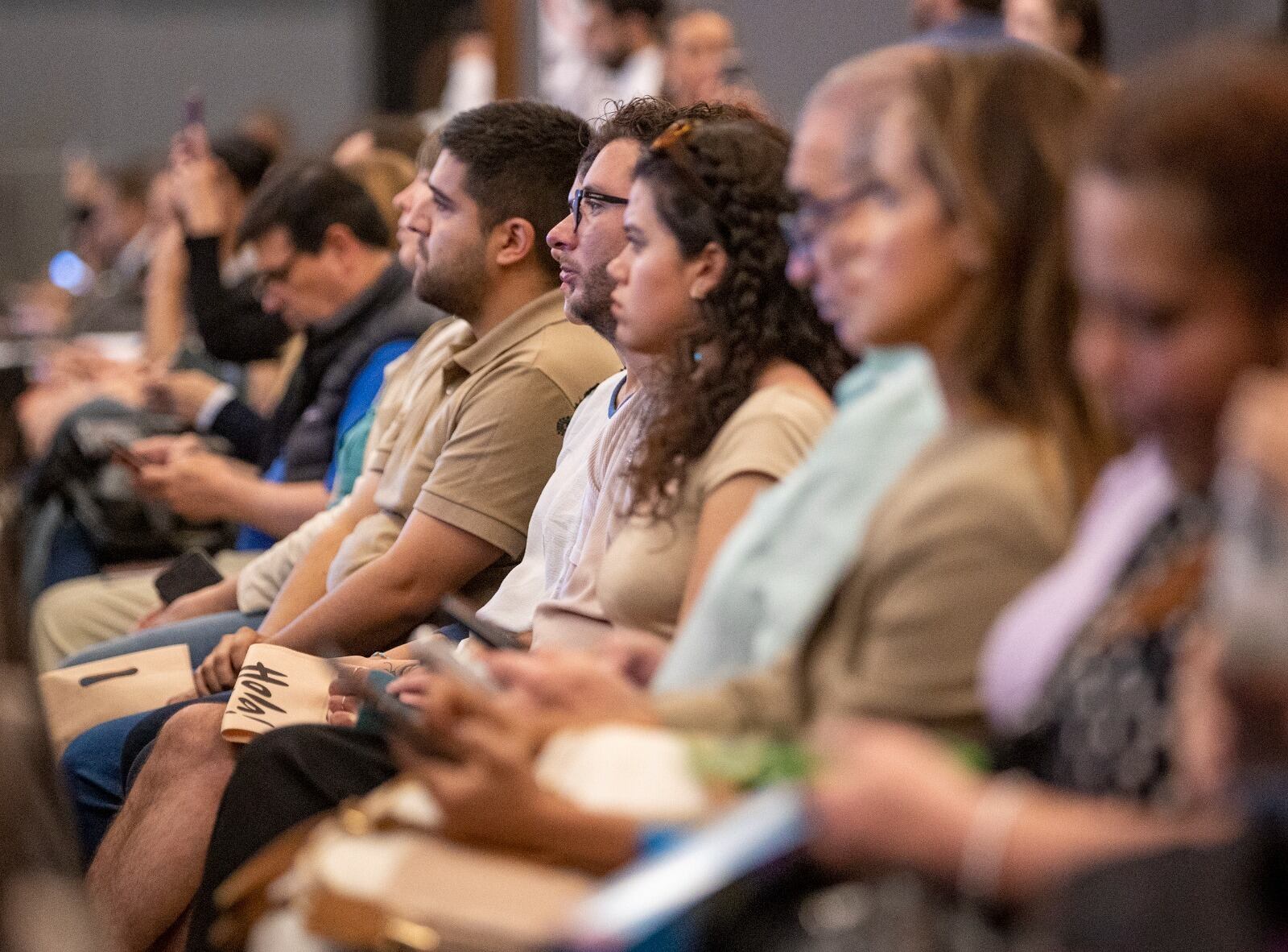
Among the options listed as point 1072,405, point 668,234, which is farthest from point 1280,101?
point 668,234

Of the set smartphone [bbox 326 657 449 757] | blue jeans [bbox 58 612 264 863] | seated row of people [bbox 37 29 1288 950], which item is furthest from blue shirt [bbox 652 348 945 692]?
blue jeans [bbox 58 612 264 863]

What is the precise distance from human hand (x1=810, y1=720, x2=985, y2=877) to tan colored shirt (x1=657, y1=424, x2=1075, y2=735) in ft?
0.55

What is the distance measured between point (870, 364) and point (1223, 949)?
0.77 meters

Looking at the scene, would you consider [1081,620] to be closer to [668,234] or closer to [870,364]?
[870,364]

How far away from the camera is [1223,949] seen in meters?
0.99

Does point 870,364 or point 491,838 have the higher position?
point 870,364

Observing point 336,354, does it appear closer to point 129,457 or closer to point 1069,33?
point 129,457

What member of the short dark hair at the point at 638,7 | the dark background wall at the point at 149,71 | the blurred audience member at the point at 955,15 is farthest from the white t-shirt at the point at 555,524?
the dark background wall at the point at 149,71

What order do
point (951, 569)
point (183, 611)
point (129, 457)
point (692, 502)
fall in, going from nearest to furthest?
point (951, 569) < point (692, 502) < point (183, 611) < point (129, 457)

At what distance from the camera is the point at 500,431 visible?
2490mm

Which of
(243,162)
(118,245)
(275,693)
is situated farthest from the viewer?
(118,245)

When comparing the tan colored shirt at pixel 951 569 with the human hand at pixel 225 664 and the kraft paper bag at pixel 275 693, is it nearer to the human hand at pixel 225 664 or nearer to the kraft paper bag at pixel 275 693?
the kraft paper bag at pixel 275 693

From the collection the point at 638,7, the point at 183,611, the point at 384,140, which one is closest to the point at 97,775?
the point at 183,611

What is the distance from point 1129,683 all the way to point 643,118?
1.32m
